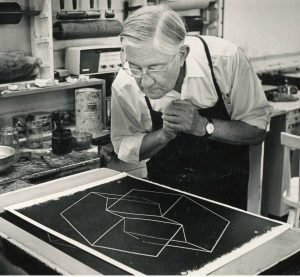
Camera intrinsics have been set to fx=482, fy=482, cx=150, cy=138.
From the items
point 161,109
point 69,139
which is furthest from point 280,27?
point 161,109

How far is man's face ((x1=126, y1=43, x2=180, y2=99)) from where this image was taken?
5.33 feet

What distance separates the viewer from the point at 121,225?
4.55ft

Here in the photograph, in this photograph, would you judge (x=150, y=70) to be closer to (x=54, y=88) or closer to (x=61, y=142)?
(x=61, y=142)

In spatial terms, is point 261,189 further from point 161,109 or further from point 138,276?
point 138,276

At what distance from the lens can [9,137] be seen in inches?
110

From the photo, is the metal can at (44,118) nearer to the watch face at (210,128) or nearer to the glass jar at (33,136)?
the glass jar at (33,136)

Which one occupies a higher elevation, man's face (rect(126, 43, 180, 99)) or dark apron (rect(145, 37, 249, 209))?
man's face (rect(126, 43, 180, 99))

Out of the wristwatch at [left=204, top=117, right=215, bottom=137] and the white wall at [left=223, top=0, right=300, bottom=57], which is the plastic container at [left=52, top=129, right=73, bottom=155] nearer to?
the wristwatch at [left=204, top=117, right=215, bottom=137]

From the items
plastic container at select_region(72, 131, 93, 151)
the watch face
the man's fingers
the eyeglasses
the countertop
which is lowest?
the countertop

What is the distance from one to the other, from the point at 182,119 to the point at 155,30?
35 cm

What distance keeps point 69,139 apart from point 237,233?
64.9 inches

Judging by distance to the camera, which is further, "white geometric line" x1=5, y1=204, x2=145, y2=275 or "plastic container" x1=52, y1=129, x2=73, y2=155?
"plastic container" x1=52, y1=129, x2=73, y2=155

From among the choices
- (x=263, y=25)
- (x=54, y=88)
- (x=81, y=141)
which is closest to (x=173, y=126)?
(x=81, y=141)

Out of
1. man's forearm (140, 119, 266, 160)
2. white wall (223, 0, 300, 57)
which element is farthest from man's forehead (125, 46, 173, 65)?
white wall (223, 0, 300, 57)
